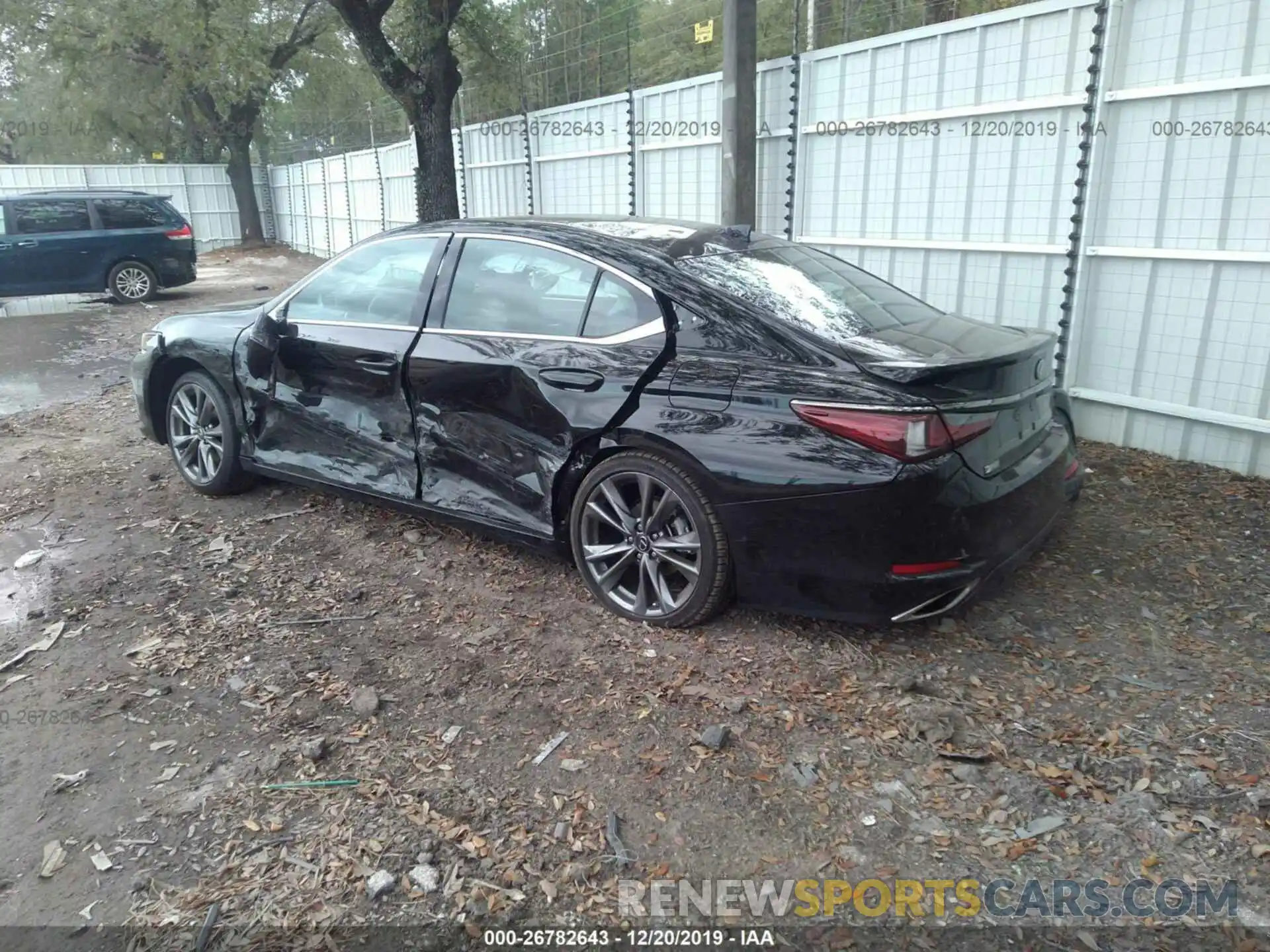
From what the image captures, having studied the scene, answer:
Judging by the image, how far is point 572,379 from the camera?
372cm

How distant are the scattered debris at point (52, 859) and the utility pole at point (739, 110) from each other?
626 cm

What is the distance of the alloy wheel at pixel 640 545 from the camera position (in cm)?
353

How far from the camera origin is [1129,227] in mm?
5520

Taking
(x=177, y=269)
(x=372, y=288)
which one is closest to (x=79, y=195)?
(x=177, y=269)

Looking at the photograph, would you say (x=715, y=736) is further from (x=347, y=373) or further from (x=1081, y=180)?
(x=1081, y=180)

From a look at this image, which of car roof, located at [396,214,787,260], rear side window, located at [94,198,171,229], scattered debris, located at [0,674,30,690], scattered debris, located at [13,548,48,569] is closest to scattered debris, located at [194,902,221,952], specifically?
scattered debris, located at [0,674,30,690]

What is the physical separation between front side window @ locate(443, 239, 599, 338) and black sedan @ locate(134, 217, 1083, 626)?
0.01m

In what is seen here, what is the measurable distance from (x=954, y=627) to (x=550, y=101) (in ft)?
46.0

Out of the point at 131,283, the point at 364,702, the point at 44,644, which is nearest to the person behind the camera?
the point at 364,702

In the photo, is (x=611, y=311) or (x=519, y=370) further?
(x=519, y=370)

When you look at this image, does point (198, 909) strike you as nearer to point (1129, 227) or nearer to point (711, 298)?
point (711, 298)

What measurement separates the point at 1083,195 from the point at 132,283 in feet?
47.8

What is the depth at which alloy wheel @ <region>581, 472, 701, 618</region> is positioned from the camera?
11.6 ft

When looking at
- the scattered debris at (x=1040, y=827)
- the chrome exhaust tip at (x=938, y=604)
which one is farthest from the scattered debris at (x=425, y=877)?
the chrome exhaust tip at (x=938, y=604)
